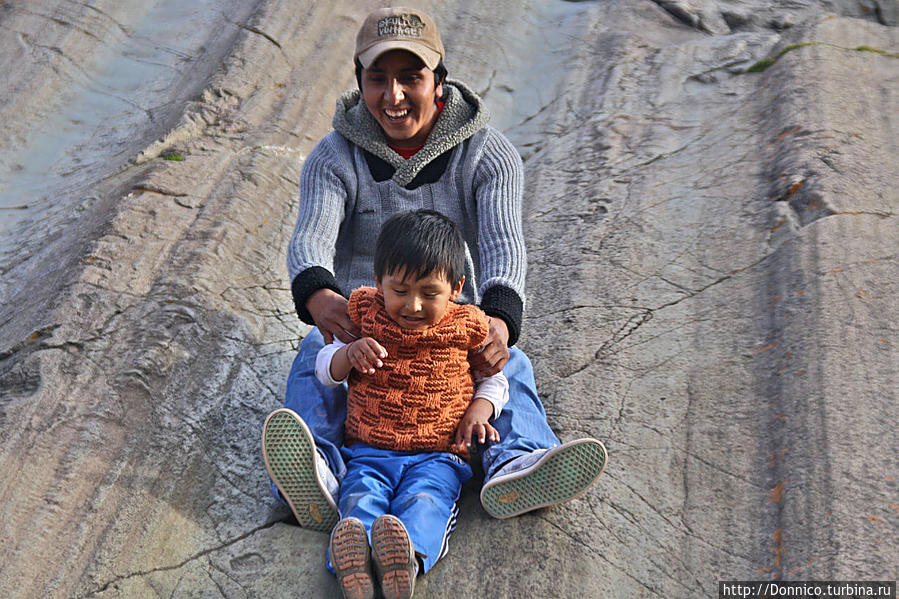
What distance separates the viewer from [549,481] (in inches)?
87.6

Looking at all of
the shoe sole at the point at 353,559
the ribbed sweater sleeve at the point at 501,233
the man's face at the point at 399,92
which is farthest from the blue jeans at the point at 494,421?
the man's face at the point at 399,92

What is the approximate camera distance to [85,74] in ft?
17.6

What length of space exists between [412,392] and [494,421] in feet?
0.93

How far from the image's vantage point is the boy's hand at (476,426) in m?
2.32

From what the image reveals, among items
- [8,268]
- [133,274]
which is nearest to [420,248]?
[133,274]

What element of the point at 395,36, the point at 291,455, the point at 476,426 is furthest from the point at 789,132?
the point at 291,455

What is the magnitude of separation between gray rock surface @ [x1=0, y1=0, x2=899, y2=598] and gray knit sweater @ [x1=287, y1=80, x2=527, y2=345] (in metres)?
0.58

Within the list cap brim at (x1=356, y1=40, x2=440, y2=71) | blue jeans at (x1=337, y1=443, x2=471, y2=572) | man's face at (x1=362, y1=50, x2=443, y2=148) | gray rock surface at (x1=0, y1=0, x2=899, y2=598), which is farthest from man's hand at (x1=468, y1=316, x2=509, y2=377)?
cap brim at (x1=356, y1=40, x2=440, y2=71)

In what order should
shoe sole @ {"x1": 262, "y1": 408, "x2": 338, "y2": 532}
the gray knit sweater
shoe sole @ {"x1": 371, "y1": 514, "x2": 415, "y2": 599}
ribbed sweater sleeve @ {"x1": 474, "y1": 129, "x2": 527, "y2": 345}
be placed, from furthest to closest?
the gray knit sweater → ribbed sweater sleeve @ {"x1": 474, "y1": 129, "x2": 527, "y2": 345} → shoe sole @ {"x1": 262, "y1": 408, "x2": 338, "y2": 532} → shoe sole @ {"x1": 371, "y1": 514, "x2": 415, "y2": 599}

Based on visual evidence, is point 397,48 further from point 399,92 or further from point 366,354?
point 366,354

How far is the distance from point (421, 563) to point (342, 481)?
0.32 metres

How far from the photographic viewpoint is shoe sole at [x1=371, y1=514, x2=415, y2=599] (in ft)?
6.48

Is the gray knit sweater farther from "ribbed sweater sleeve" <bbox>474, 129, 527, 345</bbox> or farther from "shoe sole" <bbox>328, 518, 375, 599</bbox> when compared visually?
"shoe sole" <bbox>328, 518, 375, 599</bbox>

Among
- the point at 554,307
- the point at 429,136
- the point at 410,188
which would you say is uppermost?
the point at 429,136
